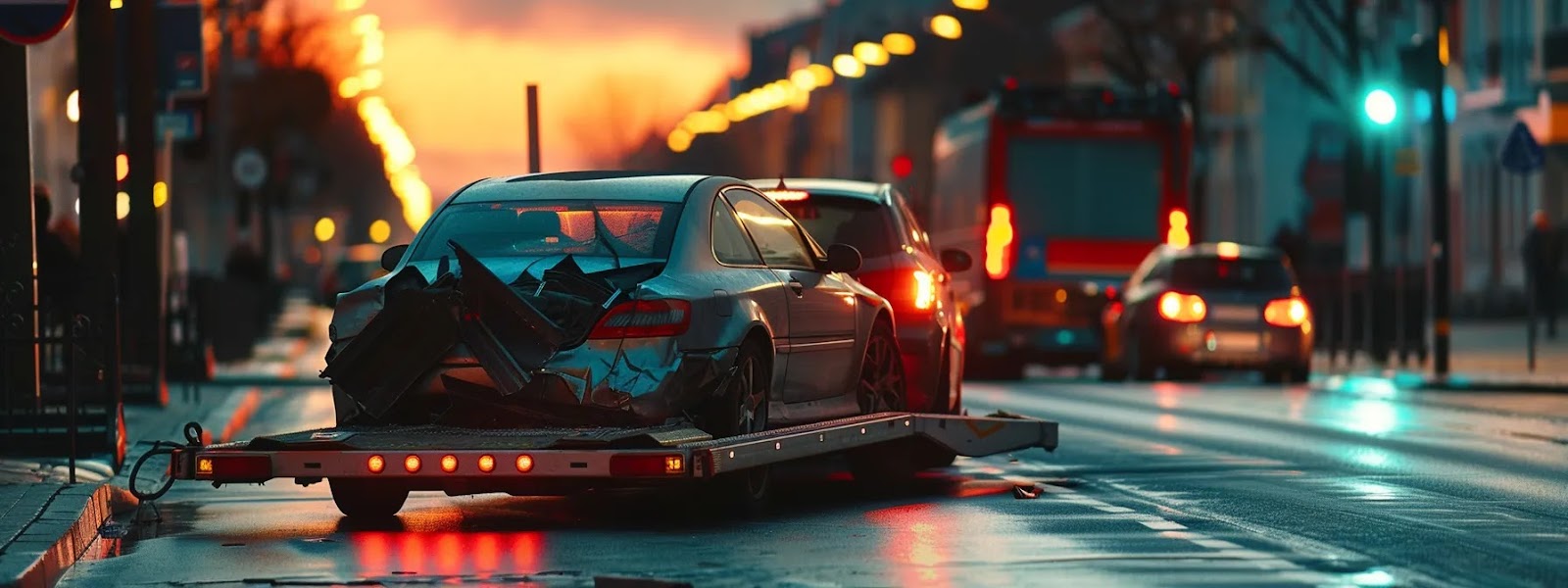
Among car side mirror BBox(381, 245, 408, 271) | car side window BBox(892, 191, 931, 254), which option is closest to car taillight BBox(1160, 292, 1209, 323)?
car side window BBox(892, 191, 931, 254)

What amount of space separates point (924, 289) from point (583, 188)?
3.41 meters

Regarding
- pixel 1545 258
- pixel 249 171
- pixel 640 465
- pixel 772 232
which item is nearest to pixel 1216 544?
pixel 640 465

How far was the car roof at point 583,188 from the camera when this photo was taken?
13625 millimetres

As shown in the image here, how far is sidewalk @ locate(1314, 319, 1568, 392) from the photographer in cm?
2883

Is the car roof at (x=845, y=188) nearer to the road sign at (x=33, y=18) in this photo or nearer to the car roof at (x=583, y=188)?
the car roof at (x=583, y=188)

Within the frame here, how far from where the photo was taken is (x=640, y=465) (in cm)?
1201

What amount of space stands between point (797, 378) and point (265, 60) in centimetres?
6042

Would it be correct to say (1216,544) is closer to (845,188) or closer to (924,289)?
(924,289)

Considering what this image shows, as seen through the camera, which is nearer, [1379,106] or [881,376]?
[881,376]

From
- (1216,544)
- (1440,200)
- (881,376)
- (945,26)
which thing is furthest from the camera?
(945,26)

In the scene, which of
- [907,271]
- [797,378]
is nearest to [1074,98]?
[907,271]

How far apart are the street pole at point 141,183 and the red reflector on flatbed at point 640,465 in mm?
13834

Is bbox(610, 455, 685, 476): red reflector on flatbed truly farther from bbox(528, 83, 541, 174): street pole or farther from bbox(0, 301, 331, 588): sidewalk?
bbox(528, 83, 541, 174): street pole

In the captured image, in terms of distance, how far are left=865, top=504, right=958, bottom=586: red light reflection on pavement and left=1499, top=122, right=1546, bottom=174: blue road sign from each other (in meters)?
18.7
